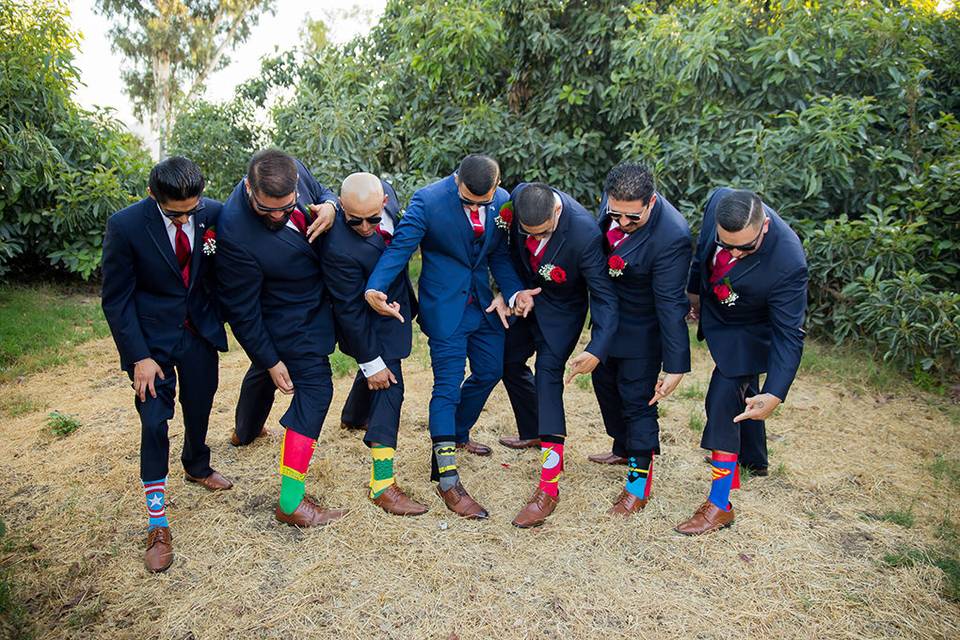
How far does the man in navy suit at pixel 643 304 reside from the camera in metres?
3.67

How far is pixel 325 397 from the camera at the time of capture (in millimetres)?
3875

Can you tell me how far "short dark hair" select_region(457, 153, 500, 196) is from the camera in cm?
379

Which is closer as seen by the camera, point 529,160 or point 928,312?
point 928,312

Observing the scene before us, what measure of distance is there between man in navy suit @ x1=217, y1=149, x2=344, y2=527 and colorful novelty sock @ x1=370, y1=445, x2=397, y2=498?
263mm

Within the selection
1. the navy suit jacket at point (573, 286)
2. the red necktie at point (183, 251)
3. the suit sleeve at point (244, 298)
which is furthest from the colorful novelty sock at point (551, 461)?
the red necktie at point (183, 251)

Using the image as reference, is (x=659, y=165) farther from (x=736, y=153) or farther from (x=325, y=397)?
(x=325, y=397)

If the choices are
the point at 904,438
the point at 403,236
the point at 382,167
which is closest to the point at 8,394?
the point at 403,236

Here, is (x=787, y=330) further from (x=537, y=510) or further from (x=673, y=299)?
(x=537, y=510)

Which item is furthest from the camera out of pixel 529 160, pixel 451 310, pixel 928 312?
pixel 529 160

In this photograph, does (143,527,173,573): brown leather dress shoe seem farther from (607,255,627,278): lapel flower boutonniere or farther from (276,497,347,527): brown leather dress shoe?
(607,255,627,278): lapel flower boutonniere

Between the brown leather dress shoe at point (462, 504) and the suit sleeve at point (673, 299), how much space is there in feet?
4.40

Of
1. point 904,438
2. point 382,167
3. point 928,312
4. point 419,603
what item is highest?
point 382,167

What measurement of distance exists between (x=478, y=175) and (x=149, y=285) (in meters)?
1.82

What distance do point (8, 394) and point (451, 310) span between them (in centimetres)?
416
